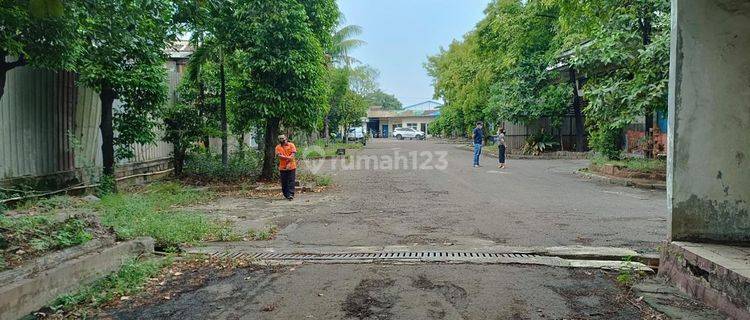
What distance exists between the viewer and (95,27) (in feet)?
22.5

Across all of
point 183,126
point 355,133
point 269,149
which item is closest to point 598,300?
point 269,149

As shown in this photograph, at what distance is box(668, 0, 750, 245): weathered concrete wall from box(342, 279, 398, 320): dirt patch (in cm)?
305

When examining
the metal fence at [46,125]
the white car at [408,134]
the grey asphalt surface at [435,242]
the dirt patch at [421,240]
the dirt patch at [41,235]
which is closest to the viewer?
the grey asphalt surface at [435,242]

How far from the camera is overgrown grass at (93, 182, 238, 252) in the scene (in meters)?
6.80

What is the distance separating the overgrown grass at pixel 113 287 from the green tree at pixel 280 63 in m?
7.56

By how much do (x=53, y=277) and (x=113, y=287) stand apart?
1.98 ft

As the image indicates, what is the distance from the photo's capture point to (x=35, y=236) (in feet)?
17.7

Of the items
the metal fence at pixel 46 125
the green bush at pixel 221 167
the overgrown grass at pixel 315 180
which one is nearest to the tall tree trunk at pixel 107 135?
the metal fence at pixel 46 125

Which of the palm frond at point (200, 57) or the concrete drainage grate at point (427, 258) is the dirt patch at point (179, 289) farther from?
the palm frond at point (200, 57)

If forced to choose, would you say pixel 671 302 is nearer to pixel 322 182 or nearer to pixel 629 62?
pixel 322 182

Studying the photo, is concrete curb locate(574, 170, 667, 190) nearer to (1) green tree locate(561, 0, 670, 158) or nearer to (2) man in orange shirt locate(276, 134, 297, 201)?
(1) green tree locate(561, 0, 670, 158)

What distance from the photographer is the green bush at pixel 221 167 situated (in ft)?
46.9

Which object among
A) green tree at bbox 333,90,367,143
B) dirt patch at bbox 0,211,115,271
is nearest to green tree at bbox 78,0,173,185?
dirt patch at bbox 0,211,115,271

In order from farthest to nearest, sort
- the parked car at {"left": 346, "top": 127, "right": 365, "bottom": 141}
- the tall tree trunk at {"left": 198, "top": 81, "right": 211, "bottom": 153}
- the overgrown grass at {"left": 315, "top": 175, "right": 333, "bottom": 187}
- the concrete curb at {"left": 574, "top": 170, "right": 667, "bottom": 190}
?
the parked car at {"left": 346, "top": 127, "right": 365, "bottom": 141} < the tall tree trunk at {"left": 198, "top": 81, "right": 211, "bottom": 153} < the overgrown grass at {"left": 315, "top": 175, "right": 333, "bottom": 187} < the concrete curb at {"left": 574, "top": 170, "right": 667, "bottom": 190}
